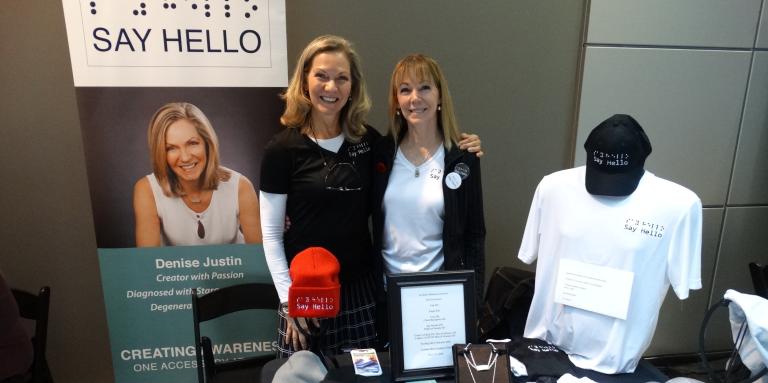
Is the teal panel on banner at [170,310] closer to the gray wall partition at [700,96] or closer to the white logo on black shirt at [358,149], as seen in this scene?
the white logo on black shirt at [358,149]

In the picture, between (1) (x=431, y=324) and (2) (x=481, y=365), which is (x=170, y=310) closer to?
(1) (x=431, y=324)

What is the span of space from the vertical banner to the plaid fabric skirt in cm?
69

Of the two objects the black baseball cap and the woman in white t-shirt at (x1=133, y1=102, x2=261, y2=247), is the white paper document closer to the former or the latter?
the black baseball cap

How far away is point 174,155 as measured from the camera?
206 cm

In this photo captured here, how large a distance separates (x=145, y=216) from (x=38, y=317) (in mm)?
559

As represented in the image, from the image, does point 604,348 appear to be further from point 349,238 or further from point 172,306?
point 172,306

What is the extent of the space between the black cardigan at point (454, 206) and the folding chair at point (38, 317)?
52.7 inches

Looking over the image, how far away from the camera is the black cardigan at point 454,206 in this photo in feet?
5.12

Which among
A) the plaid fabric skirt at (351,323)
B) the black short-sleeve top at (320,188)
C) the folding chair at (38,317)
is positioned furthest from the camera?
the folding chair at (38,317)

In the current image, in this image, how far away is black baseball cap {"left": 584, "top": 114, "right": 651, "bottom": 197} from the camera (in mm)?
1211

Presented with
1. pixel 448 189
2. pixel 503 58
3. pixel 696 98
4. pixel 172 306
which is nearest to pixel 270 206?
pixel 448 189

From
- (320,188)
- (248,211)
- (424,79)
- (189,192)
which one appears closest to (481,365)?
(320,188)

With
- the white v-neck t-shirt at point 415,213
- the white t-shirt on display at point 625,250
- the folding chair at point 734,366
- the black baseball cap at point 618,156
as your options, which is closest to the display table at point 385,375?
the white t-shirt on display at point 625,250

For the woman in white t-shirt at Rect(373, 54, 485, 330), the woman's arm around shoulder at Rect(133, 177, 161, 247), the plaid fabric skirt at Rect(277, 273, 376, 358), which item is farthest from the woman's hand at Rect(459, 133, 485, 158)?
the woman's arm around shoulder at Rect(133, 177, 161, 247)
